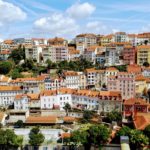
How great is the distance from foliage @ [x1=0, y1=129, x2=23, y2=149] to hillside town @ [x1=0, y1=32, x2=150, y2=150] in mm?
1194

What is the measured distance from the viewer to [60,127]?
113 ft

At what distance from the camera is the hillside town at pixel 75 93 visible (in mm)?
32562

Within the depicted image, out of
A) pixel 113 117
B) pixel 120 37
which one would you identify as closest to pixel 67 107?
pixel 113 117

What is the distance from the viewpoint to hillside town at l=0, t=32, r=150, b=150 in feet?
107

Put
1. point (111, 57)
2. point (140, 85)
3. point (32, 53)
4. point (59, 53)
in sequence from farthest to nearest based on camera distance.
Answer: point (32, 53)
point (59, 53)
point (111, 57)
point (140, 85)

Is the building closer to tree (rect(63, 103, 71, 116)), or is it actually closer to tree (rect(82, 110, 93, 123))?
tree (rect(82, 110, 93, 123))

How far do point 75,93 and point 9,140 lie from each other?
11327 millimetres

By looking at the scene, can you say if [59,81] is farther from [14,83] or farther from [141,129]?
[141,129]

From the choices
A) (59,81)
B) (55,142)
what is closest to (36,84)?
(59,81)

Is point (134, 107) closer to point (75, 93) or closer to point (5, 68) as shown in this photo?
point (75, 93)

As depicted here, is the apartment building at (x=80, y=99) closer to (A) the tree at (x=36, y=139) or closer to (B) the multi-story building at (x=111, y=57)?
(A) the tree at (x=36, y=139)

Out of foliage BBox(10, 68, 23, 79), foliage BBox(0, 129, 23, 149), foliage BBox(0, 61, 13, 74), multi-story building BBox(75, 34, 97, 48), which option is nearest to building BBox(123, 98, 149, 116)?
foliage BBox(0, 129, 23, 149)

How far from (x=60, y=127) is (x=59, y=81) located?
961 cm

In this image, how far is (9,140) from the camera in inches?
1197
